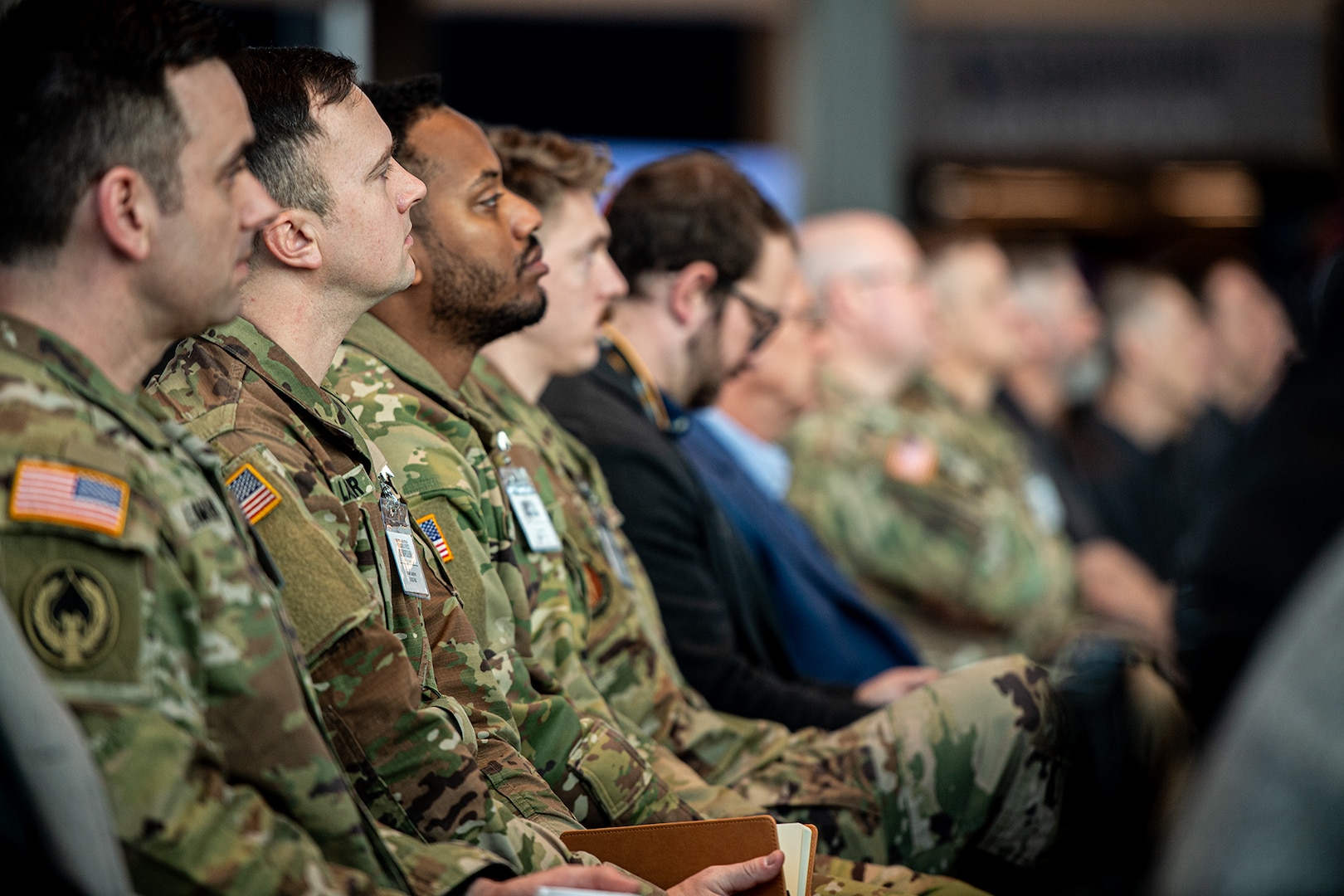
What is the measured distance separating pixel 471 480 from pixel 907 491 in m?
2.48

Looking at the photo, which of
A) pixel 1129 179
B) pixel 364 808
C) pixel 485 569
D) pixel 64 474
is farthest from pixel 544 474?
pixel 1129 179

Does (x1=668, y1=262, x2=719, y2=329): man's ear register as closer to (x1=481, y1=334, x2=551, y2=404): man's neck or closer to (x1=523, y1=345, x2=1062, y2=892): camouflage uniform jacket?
(x1=481, y1=334, x2=551, y2=404): man's neck

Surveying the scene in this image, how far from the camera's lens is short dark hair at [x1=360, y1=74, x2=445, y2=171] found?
219cm

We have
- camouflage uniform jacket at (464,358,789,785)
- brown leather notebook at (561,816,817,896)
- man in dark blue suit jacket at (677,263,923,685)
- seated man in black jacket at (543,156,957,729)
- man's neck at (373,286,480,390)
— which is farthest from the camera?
man in dark blue suit jacket at (677,263,923,685)

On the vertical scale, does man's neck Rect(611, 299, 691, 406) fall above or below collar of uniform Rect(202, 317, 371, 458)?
below

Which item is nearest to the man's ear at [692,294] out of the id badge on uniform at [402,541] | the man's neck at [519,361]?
the man's neck at [519,361]

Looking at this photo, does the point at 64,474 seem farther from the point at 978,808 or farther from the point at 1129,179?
the point at 1129,179

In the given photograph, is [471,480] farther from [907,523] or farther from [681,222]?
[907,523]

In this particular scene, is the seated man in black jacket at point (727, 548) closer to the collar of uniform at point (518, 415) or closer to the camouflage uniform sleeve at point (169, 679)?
the collar of uniform at point (518, 415)

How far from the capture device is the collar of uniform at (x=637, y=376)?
296 centimetres

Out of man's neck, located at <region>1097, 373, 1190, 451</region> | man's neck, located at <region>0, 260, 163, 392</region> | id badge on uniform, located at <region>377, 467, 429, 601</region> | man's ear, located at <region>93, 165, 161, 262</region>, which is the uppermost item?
man's ear, located at <region>93, 165, 161, 262</region>

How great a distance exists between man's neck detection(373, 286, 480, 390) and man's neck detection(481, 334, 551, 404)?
1.28 feet

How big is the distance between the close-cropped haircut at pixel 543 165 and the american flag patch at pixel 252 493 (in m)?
1.15

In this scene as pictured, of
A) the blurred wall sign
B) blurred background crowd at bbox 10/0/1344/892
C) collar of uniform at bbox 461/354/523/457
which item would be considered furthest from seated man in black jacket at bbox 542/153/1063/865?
the blurred wall sign
